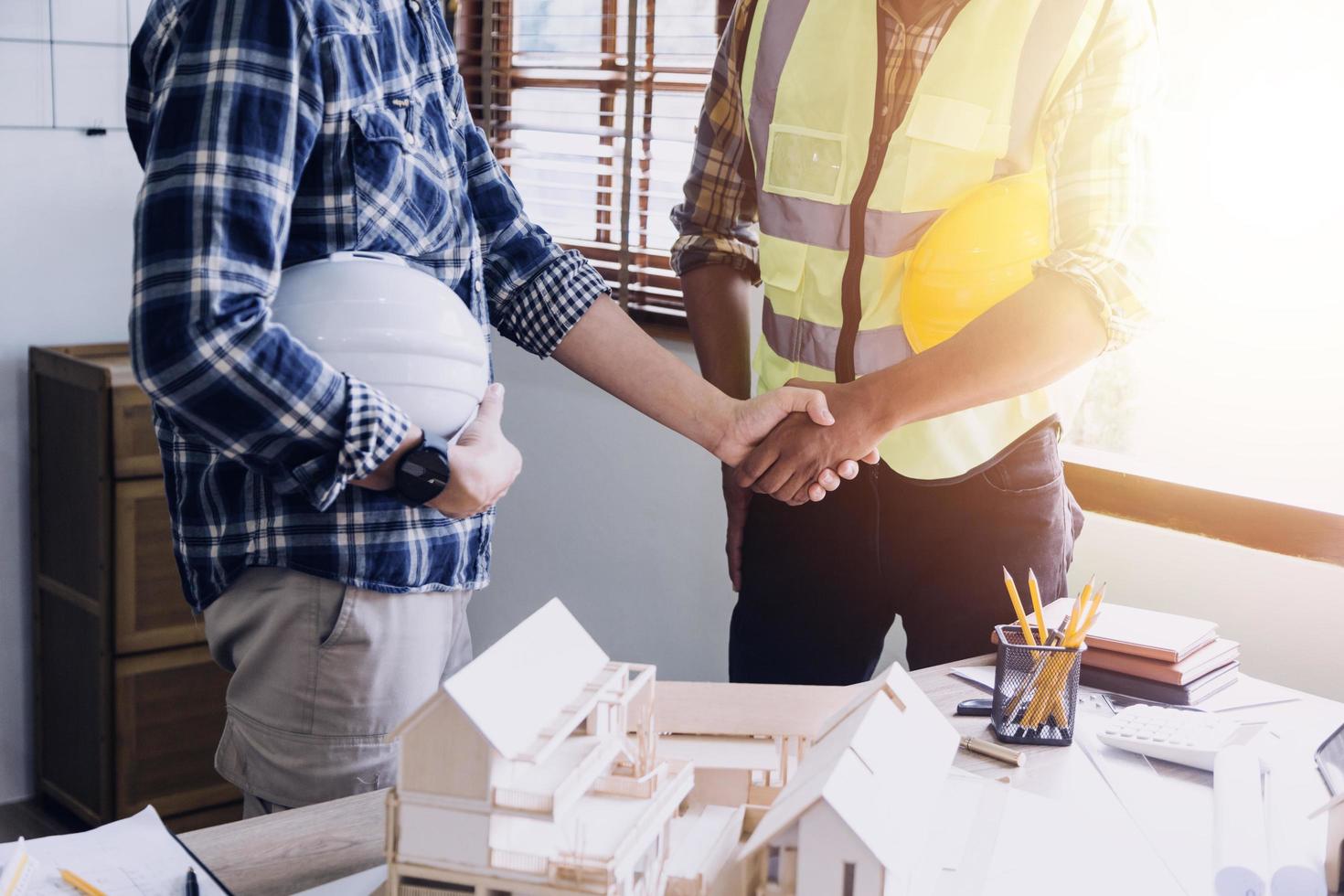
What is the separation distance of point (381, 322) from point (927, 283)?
721 millimetres

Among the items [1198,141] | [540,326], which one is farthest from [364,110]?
[1198,141]

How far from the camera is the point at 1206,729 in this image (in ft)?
3.92

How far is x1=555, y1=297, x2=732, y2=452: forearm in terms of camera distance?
1513 millimetres

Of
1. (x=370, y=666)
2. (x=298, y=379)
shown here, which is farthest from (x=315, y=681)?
(x=298, y=379)

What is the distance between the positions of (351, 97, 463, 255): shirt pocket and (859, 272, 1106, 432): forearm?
1.91ft

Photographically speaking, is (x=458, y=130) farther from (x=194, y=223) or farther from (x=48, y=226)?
(x=48, y=226)

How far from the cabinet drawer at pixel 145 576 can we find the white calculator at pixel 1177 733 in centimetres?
198

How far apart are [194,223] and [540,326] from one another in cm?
54

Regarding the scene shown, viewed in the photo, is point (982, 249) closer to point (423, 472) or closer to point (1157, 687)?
point (1157, 687)

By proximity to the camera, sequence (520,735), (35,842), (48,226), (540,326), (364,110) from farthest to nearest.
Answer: (48,226)
(540,326)
(364,110)
(35,842)
(520,735)

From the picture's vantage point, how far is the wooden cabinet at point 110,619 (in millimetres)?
2568

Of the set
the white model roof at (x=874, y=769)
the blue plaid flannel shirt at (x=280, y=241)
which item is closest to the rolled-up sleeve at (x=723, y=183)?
the blue plaid flannel shirt at (x=280, y=241)

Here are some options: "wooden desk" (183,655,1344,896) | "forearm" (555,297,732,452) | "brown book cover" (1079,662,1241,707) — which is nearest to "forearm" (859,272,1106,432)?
"forearm" (555,297,732,452)

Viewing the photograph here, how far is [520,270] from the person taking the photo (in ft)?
4.74
